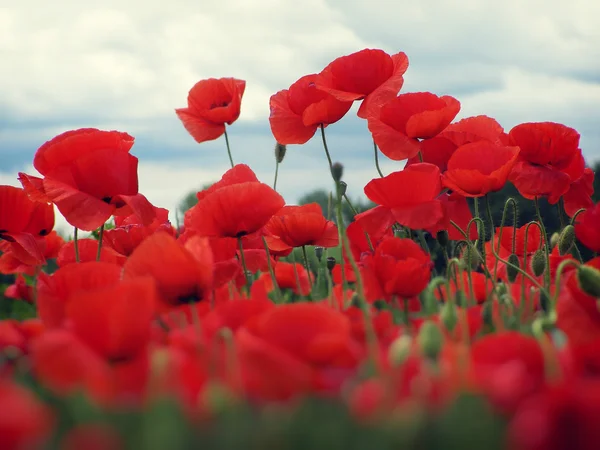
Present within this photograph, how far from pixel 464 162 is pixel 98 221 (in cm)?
98

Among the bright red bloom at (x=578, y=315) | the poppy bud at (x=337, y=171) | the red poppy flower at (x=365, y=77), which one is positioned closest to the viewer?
the bright red bloom at (x=578, y=315)

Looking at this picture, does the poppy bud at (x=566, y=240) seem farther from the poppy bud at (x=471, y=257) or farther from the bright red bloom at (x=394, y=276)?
the bright red bloom at (x=394, y=276)

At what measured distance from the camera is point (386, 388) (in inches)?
29.2

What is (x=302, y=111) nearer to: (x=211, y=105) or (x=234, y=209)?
(x=211, y=105)

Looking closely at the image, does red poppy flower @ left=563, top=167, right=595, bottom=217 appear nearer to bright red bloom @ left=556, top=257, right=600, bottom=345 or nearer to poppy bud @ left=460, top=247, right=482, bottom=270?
poppy bud @ left=460, top=247, right=482, bottom=270

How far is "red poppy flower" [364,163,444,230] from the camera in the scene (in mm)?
1987

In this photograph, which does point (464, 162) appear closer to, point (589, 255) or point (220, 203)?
point (220, 203)

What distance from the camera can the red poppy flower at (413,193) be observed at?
6.52ft

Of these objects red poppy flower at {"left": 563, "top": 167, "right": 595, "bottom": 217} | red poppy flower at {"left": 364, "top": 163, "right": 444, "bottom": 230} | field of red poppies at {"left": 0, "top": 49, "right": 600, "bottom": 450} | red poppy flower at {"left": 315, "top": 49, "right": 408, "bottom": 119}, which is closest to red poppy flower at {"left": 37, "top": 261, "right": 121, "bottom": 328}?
field of red poppies at {"left": 0, "top": 49, "right": 600, "bottom": 450}

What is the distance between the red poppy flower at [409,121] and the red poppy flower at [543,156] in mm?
245

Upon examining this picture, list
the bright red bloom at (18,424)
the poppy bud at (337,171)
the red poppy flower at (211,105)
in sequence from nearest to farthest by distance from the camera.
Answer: the bright red bloom at (18,424) < the poppy bud at (337,171) < the red poppy flower at (211,105)

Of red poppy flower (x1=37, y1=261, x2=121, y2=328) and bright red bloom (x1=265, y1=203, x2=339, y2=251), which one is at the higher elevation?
bright red bloom (x1=265, y1=203, x2=339, y2=251)

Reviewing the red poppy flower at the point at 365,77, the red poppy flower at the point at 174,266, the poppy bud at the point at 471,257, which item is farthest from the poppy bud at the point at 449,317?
the red poppy flower at the point at 365,77

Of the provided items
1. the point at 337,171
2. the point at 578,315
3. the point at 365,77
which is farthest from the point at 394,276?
Answer: the point at 365,77
